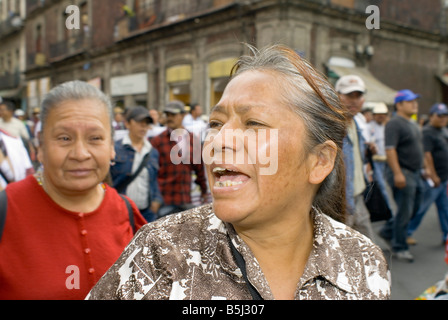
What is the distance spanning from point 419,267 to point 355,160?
1.82 meters

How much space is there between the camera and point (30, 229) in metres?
1.67

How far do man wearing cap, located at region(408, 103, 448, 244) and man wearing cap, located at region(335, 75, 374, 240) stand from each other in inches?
72.1

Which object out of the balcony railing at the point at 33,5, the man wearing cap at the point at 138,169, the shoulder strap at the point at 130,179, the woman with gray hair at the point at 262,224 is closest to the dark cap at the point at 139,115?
the man wearing cap at the point at 138,169

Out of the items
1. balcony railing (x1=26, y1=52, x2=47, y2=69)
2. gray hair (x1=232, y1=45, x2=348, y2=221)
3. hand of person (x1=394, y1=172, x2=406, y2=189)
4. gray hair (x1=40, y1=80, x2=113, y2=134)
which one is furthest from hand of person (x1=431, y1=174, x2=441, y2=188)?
balcony railing (x1=26, y1=52, x2=47, y2=69)

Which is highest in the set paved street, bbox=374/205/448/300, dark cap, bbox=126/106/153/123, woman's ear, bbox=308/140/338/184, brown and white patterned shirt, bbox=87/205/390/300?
dark cap, bbox=126/106/153/123

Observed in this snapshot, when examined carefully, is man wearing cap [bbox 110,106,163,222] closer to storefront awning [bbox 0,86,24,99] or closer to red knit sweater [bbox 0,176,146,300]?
red knit sweater [bbox 0,176,146,300]

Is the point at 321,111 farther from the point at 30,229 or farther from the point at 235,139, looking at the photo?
the point at 30,229

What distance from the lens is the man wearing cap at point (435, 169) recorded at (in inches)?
217

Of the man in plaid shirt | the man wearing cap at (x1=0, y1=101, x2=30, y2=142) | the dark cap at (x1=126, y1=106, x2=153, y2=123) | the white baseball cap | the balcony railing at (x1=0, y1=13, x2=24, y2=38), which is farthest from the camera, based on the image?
the balcony railing at (x1=0, y1=13, x2=24, y2=38)

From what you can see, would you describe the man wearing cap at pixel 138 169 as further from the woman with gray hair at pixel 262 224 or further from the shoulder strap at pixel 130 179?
the woman with gray hair at pixel 262 224

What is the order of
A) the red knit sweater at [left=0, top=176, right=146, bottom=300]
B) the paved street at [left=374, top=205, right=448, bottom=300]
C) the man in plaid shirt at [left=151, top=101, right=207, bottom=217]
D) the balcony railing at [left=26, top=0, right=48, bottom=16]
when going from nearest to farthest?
1. the red knit sweater at [left=0, top=176, right=146, bottom=300]
2. the paved street at [left=374, top=205, right=448, bottom=300]
3. the man in plaid shirt at [left=151, top=101, right=207, bottom=217]
4. the balcony railing at [left=26, top=0, right=48, bottom=16]

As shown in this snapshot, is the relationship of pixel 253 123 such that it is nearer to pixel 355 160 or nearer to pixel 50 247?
pixel 50 247

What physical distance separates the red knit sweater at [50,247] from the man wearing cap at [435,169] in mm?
4881

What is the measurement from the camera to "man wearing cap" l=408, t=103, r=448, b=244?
5.52m
